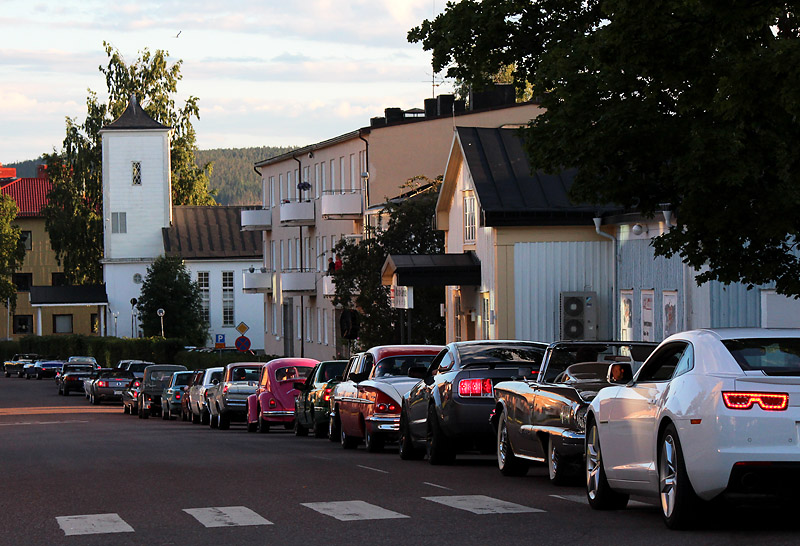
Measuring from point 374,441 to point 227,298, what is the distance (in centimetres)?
8283

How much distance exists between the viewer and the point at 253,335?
10444 centimetres

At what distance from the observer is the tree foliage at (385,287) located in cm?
4497

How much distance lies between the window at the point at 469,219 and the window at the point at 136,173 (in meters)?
57.8

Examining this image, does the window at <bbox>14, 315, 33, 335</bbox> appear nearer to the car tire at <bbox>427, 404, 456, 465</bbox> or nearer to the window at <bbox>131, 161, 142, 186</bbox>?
the window at <bbox>131, 161, 142, 186</bbox>

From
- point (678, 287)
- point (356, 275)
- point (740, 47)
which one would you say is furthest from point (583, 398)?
point (356, 275)

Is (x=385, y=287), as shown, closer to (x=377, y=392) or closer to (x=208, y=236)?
(x=377, y=392)

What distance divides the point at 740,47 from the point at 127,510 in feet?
30.5

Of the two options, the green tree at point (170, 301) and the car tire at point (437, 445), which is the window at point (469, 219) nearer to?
the car tire at point (437, 445)

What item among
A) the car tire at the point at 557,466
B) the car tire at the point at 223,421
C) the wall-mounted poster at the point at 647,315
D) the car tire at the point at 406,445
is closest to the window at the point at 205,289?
the car tire at the point at 223,421

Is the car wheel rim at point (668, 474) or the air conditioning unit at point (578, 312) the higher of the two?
the air conditioning unit at point (578, 312)

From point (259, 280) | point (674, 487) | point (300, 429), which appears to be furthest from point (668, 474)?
point (259, 280)

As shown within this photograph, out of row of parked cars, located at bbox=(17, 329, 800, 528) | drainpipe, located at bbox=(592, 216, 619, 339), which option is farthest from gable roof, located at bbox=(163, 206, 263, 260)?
row of parked cars, located at bbox=(17, 329, 800, 528)

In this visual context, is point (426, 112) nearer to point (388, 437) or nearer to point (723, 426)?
point (388, 437)

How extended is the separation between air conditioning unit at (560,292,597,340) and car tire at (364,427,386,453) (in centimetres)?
1498
